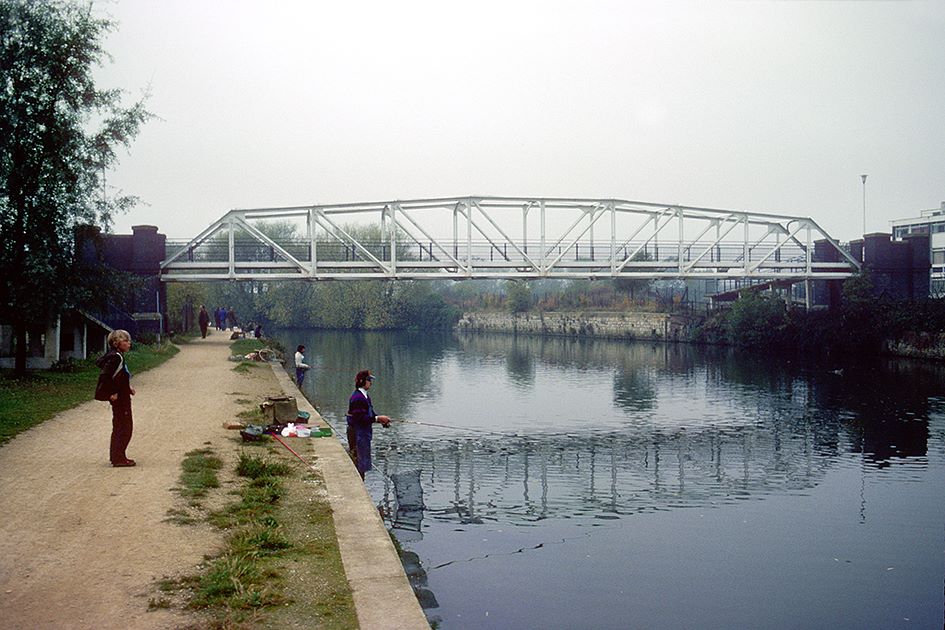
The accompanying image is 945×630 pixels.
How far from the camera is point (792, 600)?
10.0 m

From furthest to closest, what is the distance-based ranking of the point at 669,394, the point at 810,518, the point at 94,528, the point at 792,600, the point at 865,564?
the point at 669,394 → the point at 810,518 → the point at 865,564 → the point at 792,600 → the point at 94,528

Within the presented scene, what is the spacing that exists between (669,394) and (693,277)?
1293cm

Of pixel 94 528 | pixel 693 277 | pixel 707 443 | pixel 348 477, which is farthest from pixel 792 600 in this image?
pixel 693 277

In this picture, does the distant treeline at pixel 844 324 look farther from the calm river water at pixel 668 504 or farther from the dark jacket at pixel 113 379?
the dark jacket at pixel 113 379

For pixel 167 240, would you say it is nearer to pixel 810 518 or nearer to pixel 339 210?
pixel 339 210

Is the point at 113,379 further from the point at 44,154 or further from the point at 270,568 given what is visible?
the point at 44,154

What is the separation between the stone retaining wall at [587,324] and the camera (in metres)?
64.1

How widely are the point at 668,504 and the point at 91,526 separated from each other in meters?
9.20

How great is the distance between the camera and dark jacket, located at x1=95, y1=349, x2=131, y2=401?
11.0 meters

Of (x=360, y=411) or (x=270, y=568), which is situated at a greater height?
(x=360, y=411)

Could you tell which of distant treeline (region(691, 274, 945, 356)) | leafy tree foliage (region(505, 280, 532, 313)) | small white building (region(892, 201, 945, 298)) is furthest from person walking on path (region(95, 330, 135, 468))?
leafy tree foliage (region(505, 280, 532, 313))

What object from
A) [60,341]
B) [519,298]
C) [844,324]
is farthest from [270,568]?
[519,298]

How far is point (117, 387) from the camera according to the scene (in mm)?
11125

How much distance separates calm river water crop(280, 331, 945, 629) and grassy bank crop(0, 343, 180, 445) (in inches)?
233
